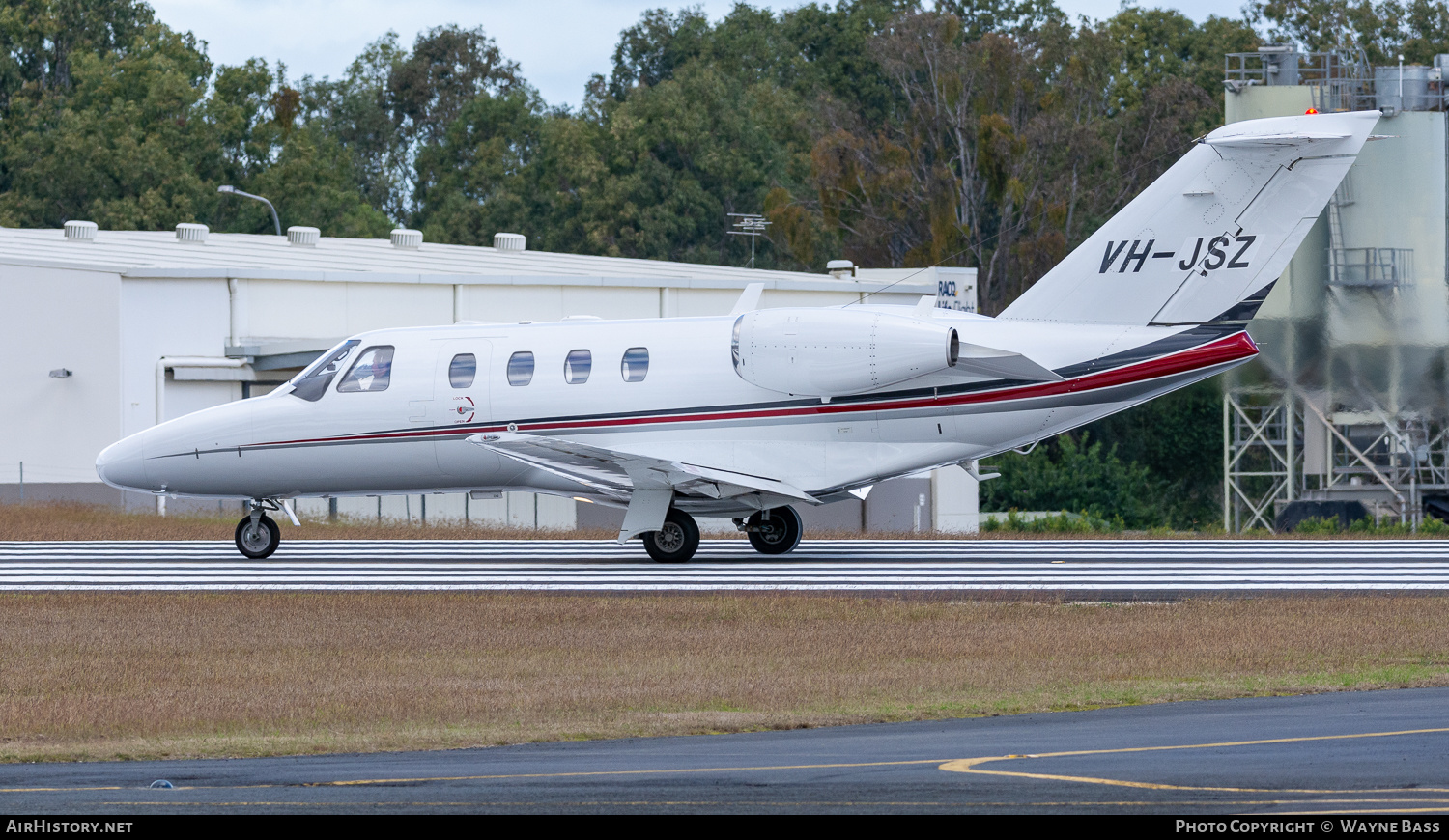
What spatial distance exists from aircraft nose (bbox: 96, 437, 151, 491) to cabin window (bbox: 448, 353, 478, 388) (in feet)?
15.2

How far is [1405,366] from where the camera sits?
3125 centimetres

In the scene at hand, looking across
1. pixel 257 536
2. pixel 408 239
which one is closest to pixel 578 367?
pixel 257 536

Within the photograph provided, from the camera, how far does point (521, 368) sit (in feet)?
76.1

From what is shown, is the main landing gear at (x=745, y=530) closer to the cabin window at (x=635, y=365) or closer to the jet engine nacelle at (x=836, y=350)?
the cabin window at (x=635, y=365)

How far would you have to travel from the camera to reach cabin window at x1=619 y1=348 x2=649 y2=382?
2266 centimetres

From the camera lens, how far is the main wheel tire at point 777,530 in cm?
2452

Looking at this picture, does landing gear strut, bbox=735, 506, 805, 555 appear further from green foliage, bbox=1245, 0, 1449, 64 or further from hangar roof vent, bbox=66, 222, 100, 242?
green foliage, bbox=1245, 0, 1449, 64

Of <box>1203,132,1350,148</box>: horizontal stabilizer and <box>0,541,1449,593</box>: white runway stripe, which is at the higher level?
<box>1203,132,1350,148</box>: horizontal stabilizer

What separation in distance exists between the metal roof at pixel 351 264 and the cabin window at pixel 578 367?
18.9m

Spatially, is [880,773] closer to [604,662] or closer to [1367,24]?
[604,662]

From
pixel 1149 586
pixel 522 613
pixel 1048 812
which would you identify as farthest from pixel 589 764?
pixel 1149 586

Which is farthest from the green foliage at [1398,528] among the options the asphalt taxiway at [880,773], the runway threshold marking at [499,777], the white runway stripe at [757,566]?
the runway threshold marking at [499,777]

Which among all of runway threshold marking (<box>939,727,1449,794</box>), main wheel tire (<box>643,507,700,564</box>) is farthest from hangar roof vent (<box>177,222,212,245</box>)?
runway threshold marking (<box>939,727,1449,794</box>)
